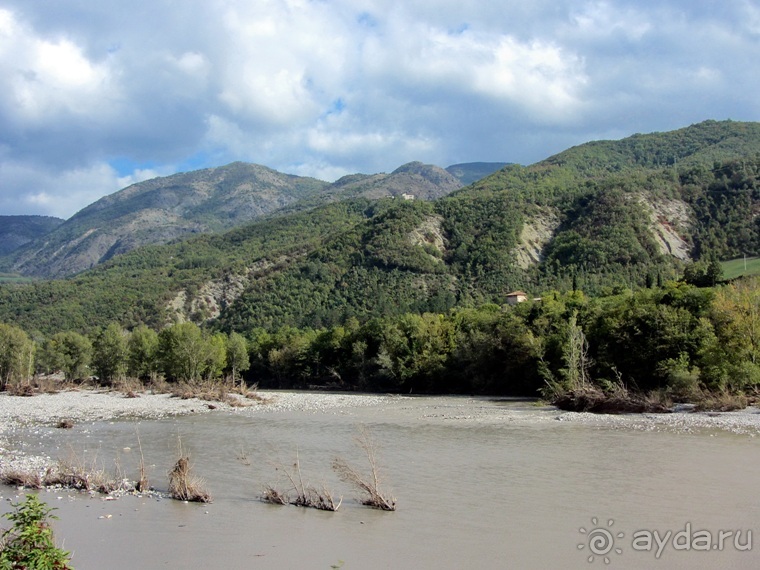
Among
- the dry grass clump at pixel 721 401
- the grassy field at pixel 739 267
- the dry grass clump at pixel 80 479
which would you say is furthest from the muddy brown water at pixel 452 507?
the grassy field at pixel 739 267

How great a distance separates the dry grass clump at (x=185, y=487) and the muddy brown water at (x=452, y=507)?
1.15 ft

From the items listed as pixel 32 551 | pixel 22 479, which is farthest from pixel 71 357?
pixel 32 551

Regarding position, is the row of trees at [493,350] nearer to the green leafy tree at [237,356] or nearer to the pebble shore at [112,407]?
the green leafy tree at [237,356]

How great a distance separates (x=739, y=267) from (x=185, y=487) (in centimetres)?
13952

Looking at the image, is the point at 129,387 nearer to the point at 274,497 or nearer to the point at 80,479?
the point at 80,479

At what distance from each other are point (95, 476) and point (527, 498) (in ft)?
43.8

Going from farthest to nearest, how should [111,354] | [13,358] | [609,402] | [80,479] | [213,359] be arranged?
1. [111,354]
2. [213,359]
3. [13,358]
4. [609,402]
5. [80,479]

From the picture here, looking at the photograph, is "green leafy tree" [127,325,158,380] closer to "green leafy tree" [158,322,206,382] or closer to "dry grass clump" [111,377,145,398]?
"green leafy tree" [158,322,206,382]

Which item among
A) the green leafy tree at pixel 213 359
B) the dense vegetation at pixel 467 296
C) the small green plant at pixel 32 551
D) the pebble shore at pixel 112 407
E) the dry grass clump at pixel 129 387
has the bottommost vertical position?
the dry grass clump at pixel 129 387

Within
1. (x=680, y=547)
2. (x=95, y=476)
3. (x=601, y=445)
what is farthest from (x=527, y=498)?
(x=95, y=476)

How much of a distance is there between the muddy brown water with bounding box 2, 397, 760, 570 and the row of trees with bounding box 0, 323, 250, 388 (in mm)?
57673

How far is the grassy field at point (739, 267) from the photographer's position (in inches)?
4738

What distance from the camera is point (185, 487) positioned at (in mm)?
18359

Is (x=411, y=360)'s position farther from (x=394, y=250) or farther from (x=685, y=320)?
(x=394, y=250)
